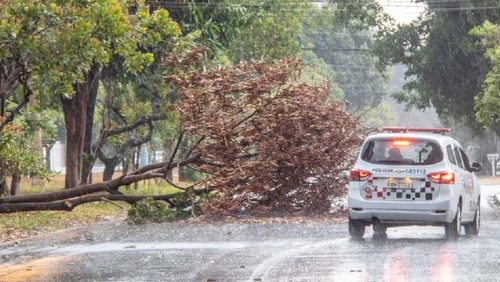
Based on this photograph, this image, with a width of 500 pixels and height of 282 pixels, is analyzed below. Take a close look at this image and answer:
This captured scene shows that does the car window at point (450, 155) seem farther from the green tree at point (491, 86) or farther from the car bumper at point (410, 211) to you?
the green tree at point (491, 86)

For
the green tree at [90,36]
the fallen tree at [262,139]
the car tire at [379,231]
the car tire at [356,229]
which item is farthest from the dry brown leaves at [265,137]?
the car tire at [356,229]

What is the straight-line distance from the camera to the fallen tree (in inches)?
939

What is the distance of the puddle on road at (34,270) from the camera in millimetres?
12977

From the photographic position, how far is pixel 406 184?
1675cm

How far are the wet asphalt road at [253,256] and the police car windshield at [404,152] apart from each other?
1.32 meters

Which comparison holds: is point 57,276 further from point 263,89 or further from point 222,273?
point 263,89

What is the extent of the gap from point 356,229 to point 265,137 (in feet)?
23.2

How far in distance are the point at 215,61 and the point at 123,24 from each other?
12.6 metres

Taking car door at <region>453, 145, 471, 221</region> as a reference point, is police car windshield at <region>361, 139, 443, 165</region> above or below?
above

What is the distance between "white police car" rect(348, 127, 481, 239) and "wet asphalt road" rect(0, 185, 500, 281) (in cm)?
41

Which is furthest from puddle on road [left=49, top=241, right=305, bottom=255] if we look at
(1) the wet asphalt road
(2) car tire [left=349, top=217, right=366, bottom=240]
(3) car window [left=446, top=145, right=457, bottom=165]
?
(3) car window [left=446, top=145, right=457, bottom=165]

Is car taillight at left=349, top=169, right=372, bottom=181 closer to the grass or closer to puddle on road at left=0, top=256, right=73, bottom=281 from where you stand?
puddle on road at left=0, top=256, right=73, bottom=281

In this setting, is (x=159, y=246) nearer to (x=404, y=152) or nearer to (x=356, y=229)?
(x=356, y=229)

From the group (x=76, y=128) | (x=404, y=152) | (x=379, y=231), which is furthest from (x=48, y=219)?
(x=404, y=152)
